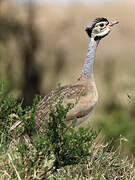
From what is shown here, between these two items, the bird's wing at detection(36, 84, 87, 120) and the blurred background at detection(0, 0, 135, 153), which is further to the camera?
the blurred background at detection(0, 0, 135, 153)

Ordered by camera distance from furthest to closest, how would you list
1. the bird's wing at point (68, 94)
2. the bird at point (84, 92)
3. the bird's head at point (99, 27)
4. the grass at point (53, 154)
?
the bird's head at point (99, 27) → the bird at point (84, 92) → the bird's wing at point (68, 94) → the grass at point (53, 154)

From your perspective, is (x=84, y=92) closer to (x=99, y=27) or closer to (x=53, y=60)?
(x=99, y=27)

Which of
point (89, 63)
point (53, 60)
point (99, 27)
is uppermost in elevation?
point (99, 27)

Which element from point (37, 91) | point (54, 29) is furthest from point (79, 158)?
point (54, 29)

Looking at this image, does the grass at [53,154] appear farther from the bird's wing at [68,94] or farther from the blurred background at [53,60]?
the blurred background at [53,60]

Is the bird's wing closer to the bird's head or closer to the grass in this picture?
the bird's head

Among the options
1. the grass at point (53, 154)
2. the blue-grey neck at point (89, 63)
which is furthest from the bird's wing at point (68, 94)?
the grass at point (53, 154)

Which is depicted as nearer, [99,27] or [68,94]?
[68,94]

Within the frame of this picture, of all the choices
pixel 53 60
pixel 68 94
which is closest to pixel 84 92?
pixel 68 94

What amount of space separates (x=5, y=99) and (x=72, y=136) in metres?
1.21

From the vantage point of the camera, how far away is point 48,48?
18875 millimetres

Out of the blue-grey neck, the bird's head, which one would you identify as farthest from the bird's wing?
the bird's head

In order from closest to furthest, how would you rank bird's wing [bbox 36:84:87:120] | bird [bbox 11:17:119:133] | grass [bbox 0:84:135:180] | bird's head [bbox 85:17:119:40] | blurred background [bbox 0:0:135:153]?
1. grass [bbox 0:84:135:180]
2. bird's wing [bbox 36:84:87:120]
3. bird [bbox 11:17:119:133]
4. bird's head [bbox 85:17:119:40]
5. blurred background [bbox 0:0:135:153]

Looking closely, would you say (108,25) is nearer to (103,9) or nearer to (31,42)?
(31,42)
